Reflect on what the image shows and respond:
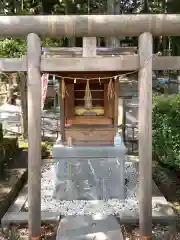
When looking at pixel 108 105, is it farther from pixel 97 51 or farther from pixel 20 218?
pixel 20 218

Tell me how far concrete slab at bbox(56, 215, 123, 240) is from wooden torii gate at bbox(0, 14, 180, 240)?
22.3 inches

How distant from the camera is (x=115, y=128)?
8.03 m

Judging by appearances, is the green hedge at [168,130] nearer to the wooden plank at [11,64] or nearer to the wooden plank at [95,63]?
the wooden plank at [95,63]

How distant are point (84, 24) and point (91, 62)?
61cm

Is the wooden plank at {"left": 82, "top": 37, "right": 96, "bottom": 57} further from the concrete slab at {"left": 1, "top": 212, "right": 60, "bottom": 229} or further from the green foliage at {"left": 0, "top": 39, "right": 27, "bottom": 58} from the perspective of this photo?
the green foliage at {"left": 0, "top": 39, "right": 27, "bottom": 58}

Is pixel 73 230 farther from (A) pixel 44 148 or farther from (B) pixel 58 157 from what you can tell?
(A) pixel 44 148

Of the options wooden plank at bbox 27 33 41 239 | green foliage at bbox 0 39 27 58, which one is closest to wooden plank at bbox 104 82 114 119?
wooden plank at bbox 27 33 41 239

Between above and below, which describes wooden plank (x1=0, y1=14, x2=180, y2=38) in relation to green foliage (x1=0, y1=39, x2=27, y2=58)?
below

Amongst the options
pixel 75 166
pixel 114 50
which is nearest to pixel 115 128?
pixel 75 166

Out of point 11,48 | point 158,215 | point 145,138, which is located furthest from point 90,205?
point 11,48

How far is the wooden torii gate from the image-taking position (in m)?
5.25

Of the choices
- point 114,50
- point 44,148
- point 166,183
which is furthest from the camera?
point 44,148

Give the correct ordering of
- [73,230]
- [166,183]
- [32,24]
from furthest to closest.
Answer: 1. [166,183]
2. [73,230]
3. [32,24]

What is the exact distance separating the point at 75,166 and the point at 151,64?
11.3ft
